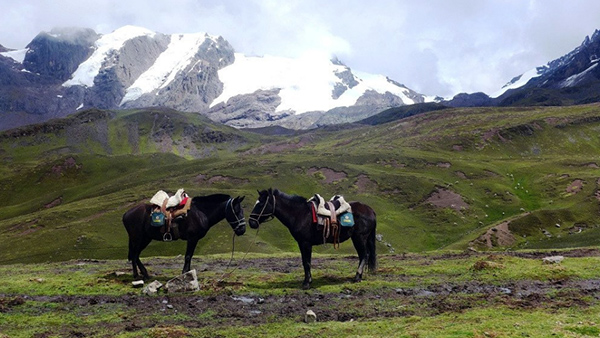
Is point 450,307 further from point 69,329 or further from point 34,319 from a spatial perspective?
point 34,319

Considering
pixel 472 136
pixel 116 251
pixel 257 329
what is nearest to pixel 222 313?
pixel 257 329

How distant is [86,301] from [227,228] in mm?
49202

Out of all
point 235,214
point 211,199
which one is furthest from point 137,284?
point 235,214

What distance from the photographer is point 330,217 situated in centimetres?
1964

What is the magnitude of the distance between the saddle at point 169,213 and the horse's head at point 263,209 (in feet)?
12.0

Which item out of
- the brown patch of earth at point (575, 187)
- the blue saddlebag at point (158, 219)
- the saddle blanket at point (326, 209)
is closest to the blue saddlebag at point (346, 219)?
the saddle blanket at point (326, 209)

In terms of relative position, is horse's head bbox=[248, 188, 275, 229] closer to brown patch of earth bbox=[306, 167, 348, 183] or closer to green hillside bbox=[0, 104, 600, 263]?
green hillside bbox=[0, 104, 600, 263]

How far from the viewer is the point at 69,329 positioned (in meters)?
13.2

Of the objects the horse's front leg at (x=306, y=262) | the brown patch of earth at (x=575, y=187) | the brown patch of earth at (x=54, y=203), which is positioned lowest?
the horse's front leg at (x=306, y=262)

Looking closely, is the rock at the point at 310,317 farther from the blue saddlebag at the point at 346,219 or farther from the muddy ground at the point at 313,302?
the blue saddlebag at the point at 346,219

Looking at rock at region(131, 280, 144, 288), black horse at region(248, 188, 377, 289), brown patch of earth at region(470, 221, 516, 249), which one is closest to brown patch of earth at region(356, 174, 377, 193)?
brown patch of earth at region(470, 221, 516, 249)

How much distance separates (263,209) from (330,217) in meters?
3.34

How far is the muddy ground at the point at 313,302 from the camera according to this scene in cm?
1445

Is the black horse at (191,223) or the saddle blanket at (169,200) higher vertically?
the saddle blanket at (169,200)
